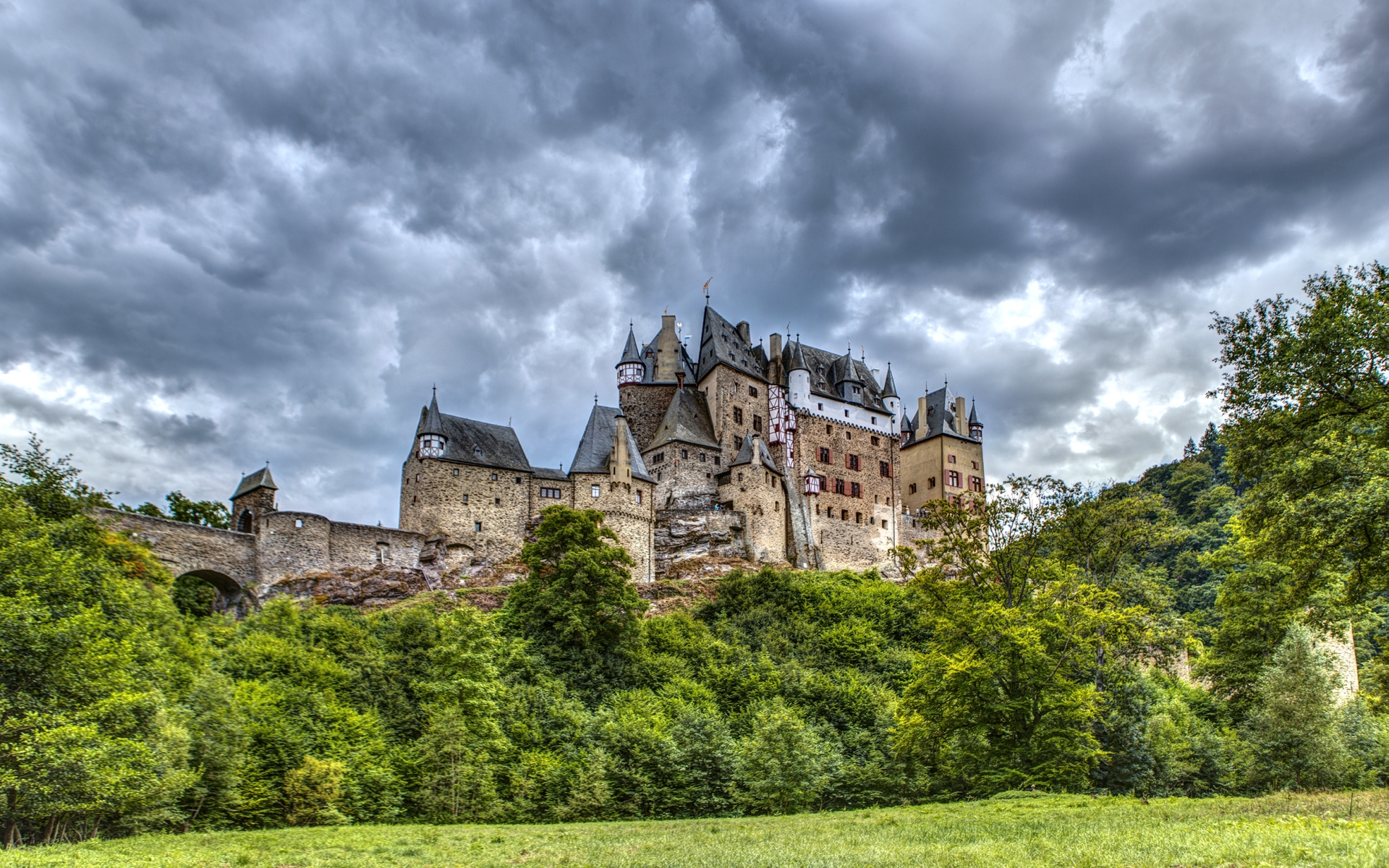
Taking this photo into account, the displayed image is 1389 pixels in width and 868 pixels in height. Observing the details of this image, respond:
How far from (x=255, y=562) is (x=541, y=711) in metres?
20.7

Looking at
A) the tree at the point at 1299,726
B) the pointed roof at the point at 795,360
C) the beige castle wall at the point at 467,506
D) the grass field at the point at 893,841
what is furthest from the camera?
the pointed roof at the point at 795,360

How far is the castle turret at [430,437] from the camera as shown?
54.0 metres

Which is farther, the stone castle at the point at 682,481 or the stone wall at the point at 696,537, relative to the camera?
the stone wall at the point at 696,537

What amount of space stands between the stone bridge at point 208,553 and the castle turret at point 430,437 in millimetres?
11013

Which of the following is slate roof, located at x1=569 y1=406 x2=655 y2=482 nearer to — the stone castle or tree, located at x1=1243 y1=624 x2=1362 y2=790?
the stone castle

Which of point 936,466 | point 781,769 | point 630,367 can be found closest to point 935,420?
point 936,466

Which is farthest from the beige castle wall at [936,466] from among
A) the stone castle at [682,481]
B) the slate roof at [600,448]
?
the slate roof at [600,448]

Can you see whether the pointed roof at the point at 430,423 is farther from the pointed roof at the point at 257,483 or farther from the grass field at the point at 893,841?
the grass field at the point at 893,841

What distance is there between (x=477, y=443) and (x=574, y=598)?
19.1 m

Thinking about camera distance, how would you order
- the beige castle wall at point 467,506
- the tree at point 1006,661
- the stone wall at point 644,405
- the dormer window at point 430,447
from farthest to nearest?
1. the stone wall at point 644,405
2. the dormer window at point 430,447
3. the beige castle wall at point 467,506
4. the tree at point 1006,661

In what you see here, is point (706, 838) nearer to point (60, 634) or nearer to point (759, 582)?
point (60, 634)

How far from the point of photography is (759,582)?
51.7m

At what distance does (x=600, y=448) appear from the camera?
59500 mm

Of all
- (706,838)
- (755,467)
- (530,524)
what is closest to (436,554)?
(530,524)
